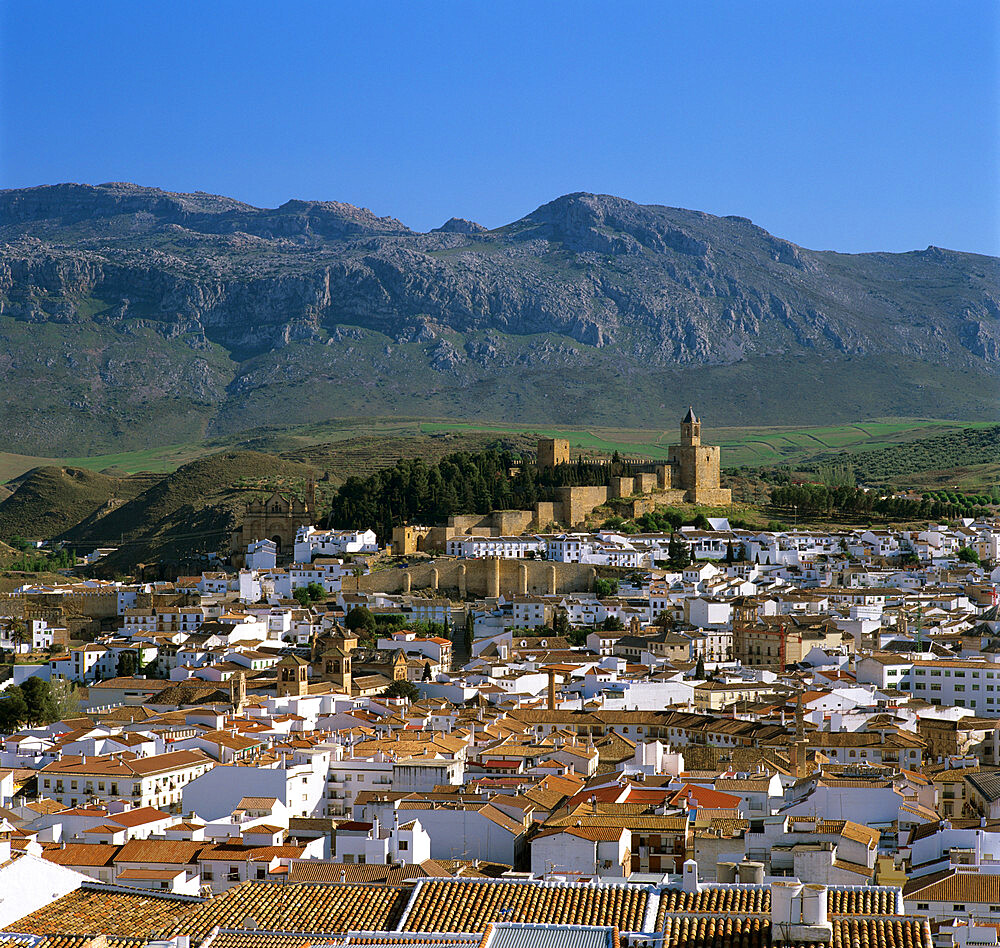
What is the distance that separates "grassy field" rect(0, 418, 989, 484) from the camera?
352 feet

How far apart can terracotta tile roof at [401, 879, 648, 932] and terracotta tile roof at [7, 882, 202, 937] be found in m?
2.22

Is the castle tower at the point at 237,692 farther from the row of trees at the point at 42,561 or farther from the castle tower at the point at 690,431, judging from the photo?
the castle tower at the point at 690,431

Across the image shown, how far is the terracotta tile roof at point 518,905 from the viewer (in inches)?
523

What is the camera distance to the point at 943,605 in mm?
45375

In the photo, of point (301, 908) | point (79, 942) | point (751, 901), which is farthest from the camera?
point (301, 908)

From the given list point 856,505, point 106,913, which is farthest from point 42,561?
point 106,913

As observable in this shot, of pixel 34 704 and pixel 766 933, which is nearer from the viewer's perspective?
pixel 766 933

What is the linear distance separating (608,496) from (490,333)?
90090mm

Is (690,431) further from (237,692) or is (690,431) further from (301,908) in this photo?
(301,908)

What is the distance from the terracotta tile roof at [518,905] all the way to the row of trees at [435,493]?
39565 mm

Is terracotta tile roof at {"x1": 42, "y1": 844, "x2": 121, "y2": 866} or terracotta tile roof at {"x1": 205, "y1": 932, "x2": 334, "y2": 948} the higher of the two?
terracotta tile roof at {"x1": 205, "y1": 932, "x2": 334, "y2": 948}

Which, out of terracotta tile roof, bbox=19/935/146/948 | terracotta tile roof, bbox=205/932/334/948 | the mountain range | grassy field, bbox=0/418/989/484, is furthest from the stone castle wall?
the mountain range

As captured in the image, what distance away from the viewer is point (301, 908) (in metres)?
14.6

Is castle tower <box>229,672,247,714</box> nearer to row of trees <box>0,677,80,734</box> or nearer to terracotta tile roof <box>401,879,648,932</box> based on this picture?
row of trees <box>0,677,80,734</box>
